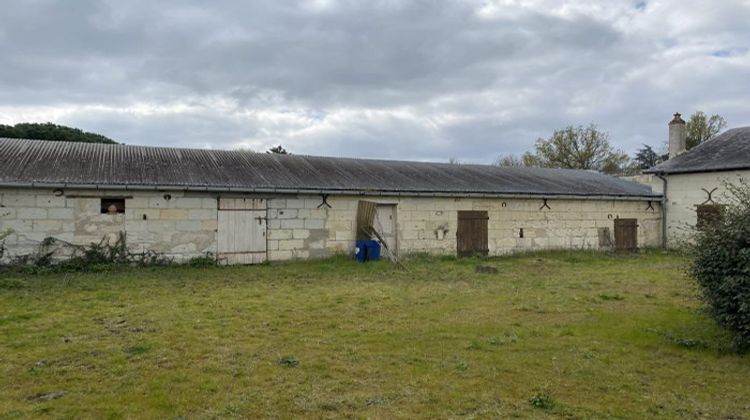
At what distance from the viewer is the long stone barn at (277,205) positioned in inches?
468

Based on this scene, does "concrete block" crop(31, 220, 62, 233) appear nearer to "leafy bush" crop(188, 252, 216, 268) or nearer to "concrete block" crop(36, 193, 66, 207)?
"concrete block" crop(36, 193, 66, 207)

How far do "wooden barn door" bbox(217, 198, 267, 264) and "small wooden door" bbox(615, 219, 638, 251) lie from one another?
479 inches

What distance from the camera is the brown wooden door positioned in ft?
51.6

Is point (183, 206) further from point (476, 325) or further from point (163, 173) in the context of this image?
point (476, 325)

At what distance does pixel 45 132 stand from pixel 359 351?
3065 cm

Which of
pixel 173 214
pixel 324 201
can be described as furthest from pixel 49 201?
pixel 324 201

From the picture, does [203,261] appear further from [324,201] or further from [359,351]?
[359,351]

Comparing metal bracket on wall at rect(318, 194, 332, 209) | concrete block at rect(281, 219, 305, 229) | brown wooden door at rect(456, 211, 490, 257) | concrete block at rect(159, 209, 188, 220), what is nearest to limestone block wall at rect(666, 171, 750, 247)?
brown wooden door at rect(456, 211, 490, 257)

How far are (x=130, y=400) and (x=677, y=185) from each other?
64.2 ft

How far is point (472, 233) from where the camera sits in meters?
15.9

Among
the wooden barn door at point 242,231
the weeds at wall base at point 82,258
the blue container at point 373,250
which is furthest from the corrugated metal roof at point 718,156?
the weeds at wall base at point 82,258

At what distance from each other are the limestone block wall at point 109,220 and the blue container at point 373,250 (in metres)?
3.94

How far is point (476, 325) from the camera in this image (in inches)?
272

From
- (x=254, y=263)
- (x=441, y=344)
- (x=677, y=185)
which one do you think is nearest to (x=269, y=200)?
(x=254, y=263)
